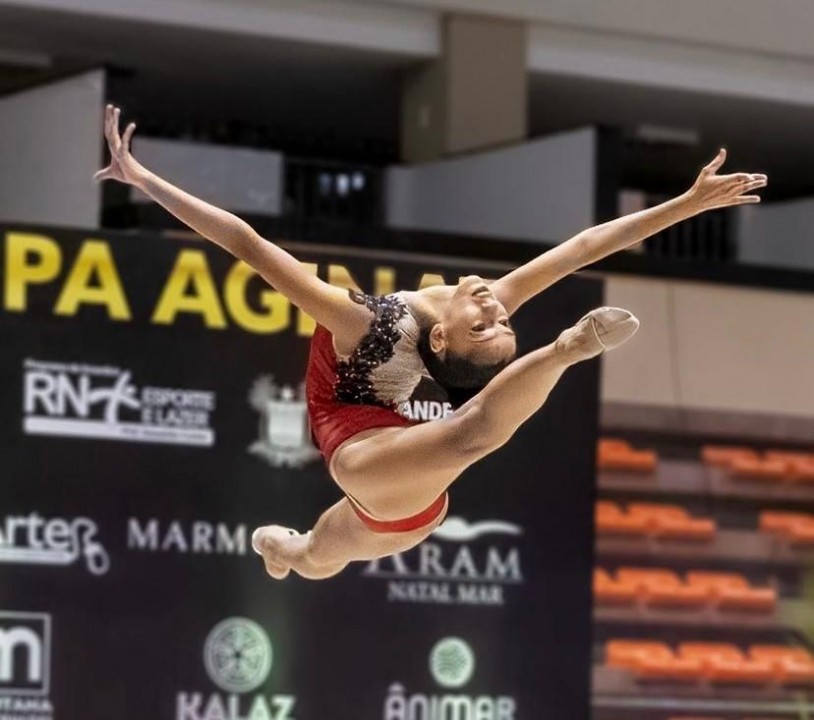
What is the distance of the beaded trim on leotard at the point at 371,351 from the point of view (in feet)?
15.0

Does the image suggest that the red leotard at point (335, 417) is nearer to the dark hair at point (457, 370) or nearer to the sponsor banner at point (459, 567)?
the dark hair at point (457, 370)

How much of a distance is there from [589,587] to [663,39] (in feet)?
14.2

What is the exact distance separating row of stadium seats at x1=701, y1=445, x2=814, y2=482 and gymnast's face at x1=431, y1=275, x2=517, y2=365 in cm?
540

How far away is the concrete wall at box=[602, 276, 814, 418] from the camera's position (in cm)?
946

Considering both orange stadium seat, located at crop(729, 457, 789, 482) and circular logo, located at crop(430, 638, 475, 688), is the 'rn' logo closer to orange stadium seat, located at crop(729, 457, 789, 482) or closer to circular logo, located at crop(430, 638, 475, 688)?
circular logo, located at crop(430, 638, 475, 688)

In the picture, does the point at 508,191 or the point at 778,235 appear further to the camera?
the point at 778,235

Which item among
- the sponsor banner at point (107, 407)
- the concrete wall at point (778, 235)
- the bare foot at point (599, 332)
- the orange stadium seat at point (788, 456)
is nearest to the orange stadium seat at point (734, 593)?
the orange stadium seat at point (788, 456)

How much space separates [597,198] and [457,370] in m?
4.88

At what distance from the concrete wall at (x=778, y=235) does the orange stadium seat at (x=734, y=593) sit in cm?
271

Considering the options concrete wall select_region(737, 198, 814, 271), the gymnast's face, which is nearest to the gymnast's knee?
the gymnast's face

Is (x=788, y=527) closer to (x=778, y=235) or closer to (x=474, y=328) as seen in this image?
(x=778, y=235)

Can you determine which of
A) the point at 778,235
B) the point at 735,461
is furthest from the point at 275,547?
the point at 778,235

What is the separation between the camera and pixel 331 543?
16.3 feet

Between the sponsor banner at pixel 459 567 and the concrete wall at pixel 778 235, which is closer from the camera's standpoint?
the sponsor banner at pixel 459 567
